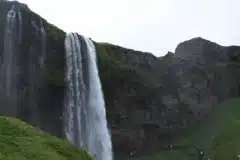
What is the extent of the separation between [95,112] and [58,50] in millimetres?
10859

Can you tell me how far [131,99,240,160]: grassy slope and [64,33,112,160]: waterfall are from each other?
10.3 metres

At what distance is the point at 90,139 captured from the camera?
184 ft

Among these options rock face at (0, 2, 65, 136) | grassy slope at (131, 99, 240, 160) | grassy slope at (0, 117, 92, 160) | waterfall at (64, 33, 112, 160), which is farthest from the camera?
grassy slope at (131, 99, 240, 160)

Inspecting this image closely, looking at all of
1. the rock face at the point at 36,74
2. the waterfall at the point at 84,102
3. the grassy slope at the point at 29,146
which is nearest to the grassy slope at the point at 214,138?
the waterfall at the point at 84,102

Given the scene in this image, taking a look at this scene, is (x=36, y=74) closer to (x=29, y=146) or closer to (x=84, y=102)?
(x=84, y=102)

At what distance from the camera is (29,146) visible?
1109 centimetres

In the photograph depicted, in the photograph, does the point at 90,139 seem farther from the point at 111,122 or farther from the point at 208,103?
the point at 208,103

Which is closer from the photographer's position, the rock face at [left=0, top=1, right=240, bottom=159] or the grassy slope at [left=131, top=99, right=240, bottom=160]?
the rock face at [left=0, top=1, right=240, bottom=159]

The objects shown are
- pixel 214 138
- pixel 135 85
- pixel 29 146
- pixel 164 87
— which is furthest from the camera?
pixel 164 87

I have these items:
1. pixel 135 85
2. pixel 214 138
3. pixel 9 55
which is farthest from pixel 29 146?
pixel 214 138

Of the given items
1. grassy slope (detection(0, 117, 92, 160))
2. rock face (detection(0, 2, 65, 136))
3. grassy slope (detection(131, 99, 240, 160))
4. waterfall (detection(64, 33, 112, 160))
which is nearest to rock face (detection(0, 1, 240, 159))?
rock face (detection(0, 2, 65, 136))

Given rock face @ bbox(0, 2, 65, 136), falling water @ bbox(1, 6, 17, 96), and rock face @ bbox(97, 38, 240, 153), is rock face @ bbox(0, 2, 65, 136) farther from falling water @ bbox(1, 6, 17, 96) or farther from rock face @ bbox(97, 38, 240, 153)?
rock face @ bbox(97, 38, 240, 153)

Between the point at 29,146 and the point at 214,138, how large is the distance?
60.2 metres

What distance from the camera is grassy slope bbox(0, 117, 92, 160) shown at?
10445 mm
